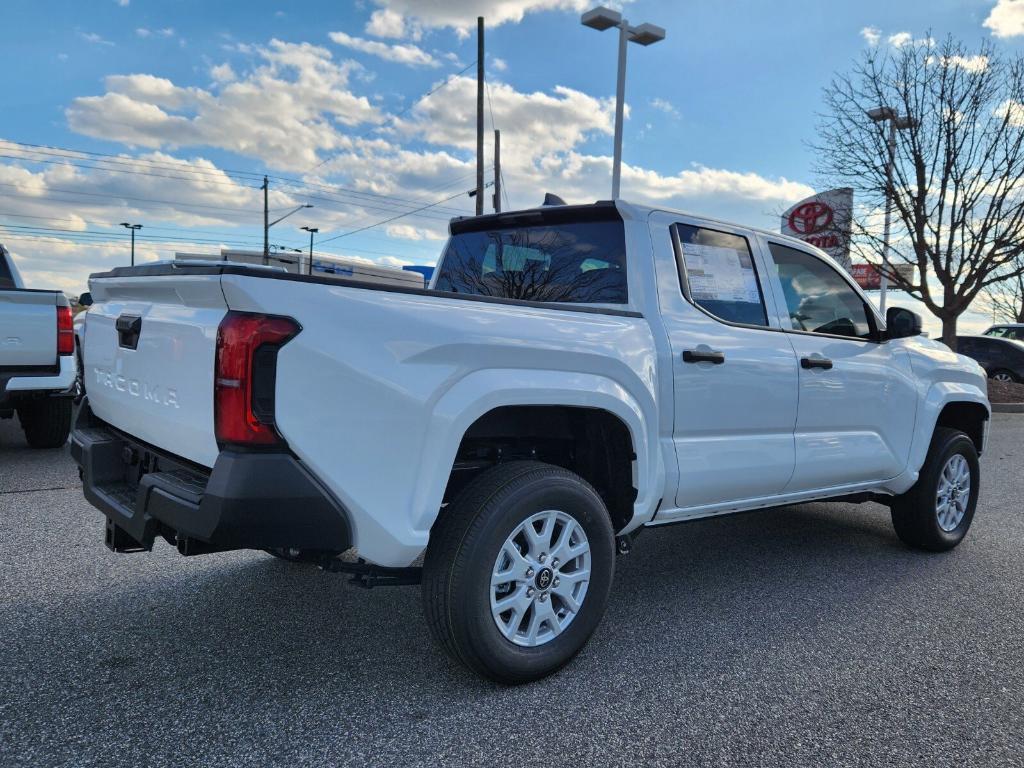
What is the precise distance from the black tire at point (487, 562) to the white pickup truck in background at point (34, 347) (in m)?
5.30

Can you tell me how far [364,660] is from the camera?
298 centimetres

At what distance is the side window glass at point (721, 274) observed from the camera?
3537 millimetres

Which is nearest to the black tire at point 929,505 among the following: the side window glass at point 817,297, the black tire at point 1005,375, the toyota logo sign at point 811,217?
the side window glass at point 817,297

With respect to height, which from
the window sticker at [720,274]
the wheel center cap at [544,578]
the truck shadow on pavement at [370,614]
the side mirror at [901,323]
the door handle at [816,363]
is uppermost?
the window sticker at [720,274]

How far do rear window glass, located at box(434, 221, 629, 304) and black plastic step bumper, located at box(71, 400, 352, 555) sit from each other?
63.9 inches

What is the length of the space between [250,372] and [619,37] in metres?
12.7

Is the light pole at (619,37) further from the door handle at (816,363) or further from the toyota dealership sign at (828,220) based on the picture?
the door handle at (816,363)

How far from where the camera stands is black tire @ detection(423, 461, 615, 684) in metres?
2.57

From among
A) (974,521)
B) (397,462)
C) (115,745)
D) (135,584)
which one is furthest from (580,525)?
(974,521)

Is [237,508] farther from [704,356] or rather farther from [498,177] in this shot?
[498,177]

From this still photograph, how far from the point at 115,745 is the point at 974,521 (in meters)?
5.69

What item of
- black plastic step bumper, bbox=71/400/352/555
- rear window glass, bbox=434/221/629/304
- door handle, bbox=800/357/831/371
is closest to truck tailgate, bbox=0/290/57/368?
rear window glass, bbox=434/221/629/304

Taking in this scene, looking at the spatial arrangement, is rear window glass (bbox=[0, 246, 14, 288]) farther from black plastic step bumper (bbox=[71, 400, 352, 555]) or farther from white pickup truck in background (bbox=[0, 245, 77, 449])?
black plastic step bumper (bbox=[71, 400, 352, 555])

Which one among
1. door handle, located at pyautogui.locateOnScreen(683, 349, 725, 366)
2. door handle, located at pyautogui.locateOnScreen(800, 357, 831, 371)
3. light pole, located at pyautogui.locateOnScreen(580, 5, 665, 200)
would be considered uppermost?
light pole, located at pyautogui.locateOnScreen(580, 5, 665, 200)
